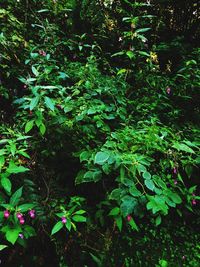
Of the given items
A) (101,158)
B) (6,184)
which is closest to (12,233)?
(6,184)

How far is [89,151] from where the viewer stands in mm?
1752

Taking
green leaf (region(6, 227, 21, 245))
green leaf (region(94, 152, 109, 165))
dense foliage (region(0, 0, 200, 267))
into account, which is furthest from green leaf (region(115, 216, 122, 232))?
green leaf (region(6, 227, 21, 245))

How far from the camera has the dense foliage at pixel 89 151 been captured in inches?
62.0

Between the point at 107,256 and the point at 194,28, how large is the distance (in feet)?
10.4

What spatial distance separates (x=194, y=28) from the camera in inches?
145

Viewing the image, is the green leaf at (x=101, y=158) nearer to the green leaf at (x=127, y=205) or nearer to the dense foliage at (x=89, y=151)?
the dense foliage at (x=89, y=151)

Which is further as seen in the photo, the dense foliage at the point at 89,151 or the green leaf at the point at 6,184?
the dense foliage at the point at 89,151

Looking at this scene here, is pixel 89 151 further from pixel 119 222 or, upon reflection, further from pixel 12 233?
pixel 12 233

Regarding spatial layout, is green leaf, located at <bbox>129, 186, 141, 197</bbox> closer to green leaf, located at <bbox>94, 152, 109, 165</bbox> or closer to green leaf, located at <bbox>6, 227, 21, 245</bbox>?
green leaf, located at <bbox>94, 152, 109, 165</bbox>

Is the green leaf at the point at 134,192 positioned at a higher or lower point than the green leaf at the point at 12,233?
higher

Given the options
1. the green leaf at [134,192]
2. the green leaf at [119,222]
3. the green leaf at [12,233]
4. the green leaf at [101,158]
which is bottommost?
the green leaf at [119,222]

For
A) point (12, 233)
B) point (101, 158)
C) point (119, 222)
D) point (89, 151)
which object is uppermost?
point (101, 158)

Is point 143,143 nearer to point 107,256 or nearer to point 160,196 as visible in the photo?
point 160,196

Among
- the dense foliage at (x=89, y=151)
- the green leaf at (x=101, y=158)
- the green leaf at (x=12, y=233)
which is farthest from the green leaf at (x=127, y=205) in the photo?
the green leaf at (x=12, y=233)
